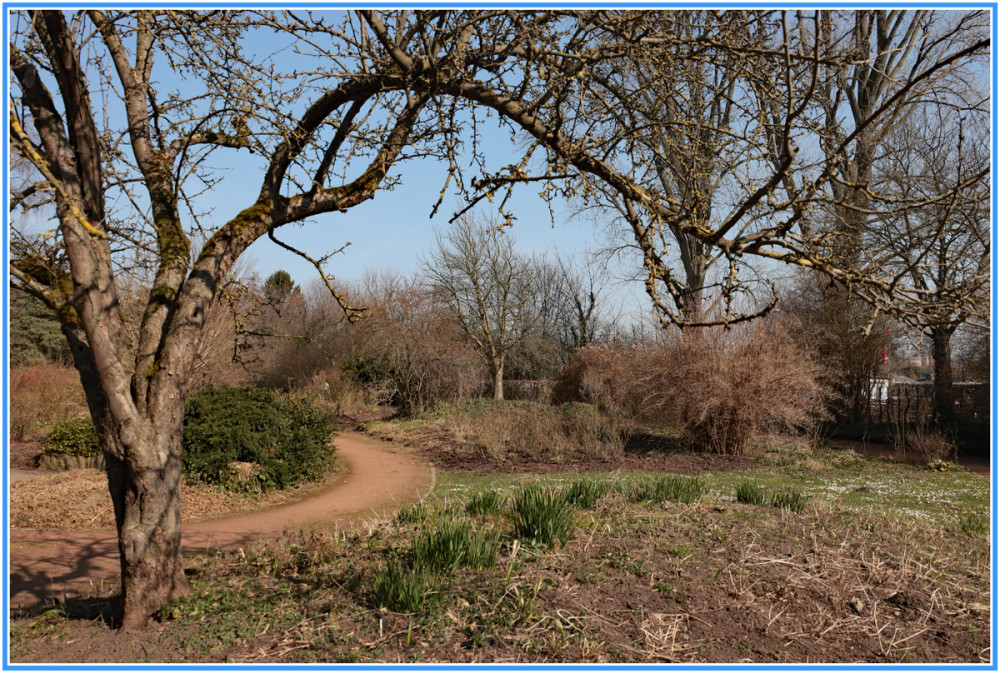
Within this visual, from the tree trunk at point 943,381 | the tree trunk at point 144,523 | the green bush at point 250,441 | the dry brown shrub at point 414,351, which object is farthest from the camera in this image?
the dry brown shrub at point 414,351

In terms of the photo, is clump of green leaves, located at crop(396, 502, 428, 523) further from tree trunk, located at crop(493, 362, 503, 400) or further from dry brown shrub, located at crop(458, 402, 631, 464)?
tree trunk, located at crop(493, 362, 503, 400)

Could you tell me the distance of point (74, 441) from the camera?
33.7ft

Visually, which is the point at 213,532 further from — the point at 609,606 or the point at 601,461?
the point at 601,461

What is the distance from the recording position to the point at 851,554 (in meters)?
4.35

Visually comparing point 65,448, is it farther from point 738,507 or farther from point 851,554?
point 851,554

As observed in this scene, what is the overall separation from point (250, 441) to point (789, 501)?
6364 mm

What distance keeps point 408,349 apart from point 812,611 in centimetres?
1475

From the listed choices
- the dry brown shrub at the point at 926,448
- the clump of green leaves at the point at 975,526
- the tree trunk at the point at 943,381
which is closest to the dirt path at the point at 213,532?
the clump of green leaves at the point at 975,526

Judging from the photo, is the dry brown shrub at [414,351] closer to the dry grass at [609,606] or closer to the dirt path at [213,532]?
the dirt path at [213,532]

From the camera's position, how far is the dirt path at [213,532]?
5150 millimetres

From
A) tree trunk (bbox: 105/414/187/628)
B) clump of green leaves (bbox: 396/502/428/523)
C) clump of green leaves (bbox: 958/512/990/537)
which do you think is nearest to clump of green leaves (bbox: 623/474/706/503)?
clump of green leaves (bbox: 396/502/428/523)

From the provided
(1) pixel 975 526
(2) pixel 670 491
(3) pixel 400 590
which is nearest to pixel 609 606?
(3) pixel 400 590

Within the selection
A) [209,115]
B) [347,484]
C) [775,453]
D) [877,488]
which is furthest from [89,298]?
[775,453]

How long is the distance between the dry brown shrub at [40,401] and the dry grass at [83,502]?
508cm
